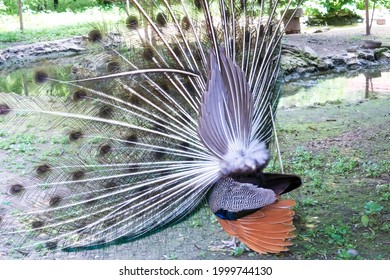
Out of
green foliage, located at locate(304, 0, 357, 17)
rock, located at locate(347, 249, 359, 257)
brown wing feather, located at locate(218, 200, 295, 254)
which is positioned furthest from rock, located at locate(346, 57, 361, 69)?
brown wing feather, located at locate(218, 200, 295, 254)

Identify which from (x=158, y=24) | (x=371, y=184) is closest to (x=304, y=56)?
(x=371, y=184)

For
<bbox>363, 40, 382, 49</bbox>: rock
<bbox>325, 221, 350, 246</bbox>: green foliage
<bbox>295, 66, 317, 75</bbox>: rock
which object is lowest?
<bbox>325, 221, 350, 246</bbox>: green foliage

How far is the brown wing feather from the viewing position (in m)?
2.05

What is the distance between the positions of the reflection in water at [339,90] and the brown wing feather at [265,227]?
1189 mm

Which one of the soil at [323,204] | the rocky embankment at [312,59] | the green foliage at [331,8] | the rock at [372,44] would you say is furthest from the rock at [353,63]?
the soil at [323,204]

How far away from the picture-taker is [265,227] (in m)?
2.08

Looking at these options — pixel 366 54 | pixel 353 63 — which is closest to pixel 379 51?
pixel 366 54

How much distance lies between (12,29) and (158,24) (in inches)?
43.3

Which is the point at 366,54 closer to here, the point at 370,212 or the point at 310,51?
the point at 310,51

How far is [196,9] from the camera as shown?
212cm

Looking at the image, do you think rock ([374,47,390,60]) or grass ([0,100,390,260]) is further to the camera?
rock ([374,47,390,60])

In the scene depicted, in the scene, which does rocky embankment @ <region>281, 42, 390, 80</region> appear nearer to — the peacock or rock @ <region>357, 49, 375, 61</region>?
rock @ <region>357, 49, 375, 61</region>

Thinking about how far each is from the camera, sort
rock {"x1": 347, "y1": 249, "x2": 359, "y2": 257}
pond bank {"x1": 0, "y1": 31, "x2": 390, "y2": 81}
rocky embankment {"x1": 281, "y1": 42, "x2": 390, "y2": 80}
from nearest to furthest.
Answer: rock {"x1": 347, "y1": 249, "x2": 359, "y2": 257}, pond bank {"x1": 0, "y1": 31, "x2": 390, "y2": 81}, rocky embankment {"x1": 281, "y1": 42, "x2": 390, "y2": 80}

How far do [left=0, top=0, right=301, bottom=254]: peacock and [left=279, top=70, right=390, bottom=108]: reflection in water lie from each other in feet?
3.88
